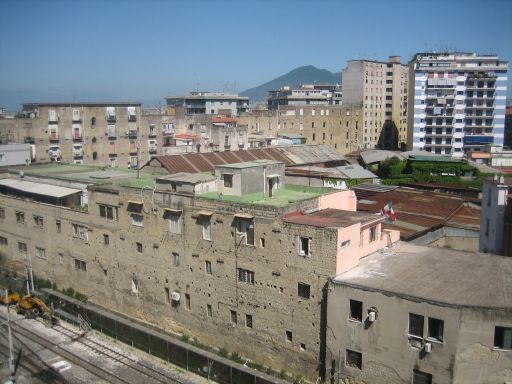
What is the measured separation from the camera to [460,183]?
61844 mm

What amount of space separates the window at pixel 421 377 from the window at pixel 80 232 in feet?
76.3

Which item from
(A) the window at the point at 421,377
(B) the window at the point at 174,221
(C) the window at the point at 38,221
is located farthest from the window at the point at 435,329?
(C) the window at the point at 38,221

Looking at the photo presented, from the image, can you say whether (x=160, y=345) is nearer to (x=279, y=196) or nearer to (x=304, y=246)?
(x=304, y=246)

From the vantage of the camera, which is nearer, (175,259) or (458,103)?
(175,259)

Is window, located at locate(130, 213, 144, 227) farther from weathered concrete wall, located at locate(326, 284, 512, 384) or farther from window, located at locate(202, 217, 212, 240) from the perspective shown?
weathered concrete wall, located at locate(326, 284, 512, 384)

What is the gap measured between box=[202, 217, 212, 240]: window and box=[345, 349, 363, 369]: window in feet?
31.8

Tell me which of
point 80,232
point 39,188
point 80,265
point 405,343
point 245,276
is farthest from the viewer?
point 39,188

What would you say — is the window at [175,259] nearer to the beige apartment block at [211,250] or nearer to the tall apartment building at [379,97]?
the beige apartment block at [211,250]

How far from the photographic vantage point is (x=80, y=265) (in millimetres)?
37250

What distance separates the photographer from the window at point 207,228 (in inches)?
1140

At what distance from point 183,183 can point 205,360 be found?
9.80m

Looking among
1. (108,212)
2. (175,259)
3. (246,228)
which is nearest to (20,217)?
(108,212)

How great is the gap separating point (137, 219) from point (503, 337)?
69.3ft

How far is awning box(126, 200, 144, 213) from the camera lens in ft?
105
